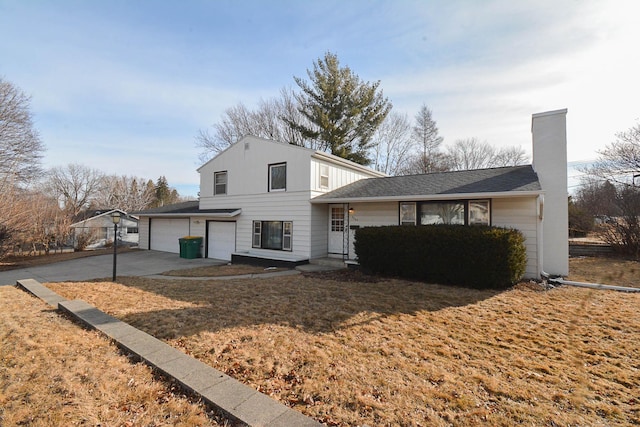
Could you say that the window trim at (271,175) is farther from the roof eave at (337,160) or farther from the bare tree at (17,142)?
the bare tree at (17,142)

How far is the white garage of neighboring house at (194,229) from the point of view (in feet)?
45.5

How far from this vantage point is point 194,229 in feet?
50.1

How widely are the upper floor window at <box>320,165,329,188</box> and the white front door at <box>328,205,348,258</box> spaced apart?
0.95m

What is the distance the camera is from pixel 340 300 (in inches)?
253

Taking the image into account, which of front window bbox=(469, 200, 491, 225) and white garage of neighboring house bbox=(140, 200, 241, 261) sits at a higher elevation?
front window bbox=(469, 200, 491, 225)

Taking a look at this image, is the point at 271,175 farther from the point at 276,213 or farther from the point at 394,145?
the point at 394,145

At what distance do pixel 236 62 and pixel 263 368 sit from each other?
11628 millimetres

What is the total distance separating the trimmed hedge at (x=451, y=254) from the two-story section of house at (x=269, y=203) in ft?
10.3

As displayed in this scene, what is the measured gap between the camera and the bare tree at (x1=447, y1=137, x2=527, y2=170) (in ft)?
96.2

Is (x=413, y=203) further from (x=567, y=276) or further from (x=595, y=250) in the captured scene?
(x=595, y=250)

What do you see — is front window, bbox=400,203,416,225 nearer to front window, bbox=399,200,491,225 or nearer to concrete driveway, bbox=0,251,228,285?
front window, bbox=399,200,491,225

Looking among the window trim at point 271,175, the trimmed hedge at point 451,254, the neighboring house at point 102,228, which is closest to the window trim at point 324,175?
the window trim at point 271,175

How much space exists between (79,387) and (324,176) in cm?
1018

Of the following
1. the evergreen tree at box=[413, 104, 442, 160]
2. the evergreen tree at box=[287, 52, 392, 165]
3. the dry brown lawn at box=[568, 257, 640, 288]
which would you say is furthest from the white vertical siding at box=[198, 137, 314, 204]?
the evergreen tree at box=[413, 104, 442, 160]
